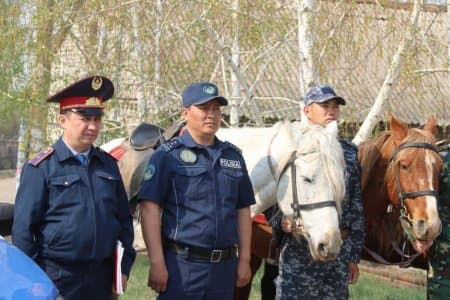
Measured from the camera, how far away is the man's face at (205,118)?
385 cm

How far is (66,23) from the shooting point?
8945mm

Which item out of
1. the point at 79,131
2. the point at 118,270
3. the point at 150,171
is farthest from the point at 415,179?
the point at 79,131

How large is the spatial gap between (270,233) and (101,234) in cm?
171

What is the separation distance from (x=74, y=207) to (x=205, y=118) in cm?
86

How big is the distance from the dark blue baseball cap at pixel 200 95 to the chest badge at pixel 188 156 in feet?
0.87

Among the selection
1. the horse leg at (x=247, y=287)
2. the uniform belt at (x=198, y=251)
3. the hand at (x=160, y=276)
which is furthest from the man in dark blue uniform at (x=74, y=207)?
the horse leg at (x=247, y=287)

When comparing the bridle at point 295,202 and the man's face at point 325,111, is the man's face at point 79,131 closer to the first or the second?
the bridle at point 295,202

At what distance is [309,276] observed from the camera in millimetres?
4301

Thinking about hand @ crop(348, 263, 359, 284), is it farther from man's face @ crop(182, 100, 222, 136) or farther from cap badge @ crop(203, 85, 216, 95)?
cap badge @ crop(203, 85, 216, 95)

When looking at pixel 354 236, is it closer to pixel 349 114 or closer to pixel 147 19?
pixel 349 114

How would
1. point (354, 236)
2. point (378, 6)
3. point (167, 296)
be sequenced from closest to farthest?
point (167, 296)
point (354, 236)
point (378, 6)

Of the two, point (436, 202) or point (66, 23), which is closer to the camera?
point (436, 202)

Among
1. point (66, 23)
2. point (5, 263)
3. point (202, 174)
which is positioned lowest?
point (5, 263)

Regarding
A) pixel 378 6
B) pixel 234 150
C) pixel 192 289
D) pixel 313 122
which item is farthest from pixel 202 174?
pixel 378 6
